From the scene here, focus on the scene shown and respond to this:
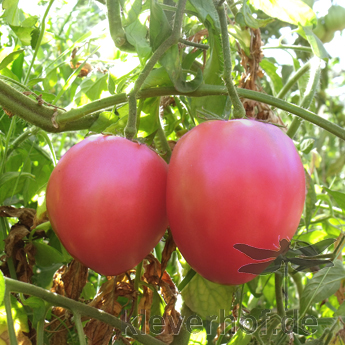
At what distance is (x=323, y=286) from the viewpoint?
1.75 feet

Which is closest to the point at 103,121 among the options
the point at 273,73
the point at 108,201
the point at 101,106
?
the point at 101,106

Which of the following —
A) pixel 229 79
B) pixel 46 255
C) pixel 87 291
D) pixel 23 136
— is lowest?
pixel 87 291

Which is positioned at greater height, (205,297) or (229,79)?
(229,79)

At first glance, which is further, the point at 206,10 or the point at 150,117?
the point at 150,117

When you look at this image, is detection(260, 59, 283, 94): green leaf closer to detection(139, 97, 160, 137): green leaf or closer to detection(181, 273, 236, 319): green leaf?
detection(139, 97, 160, 137): green leaf

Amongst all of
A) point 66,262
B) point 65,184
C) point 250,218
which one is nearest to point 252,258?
point 250,218

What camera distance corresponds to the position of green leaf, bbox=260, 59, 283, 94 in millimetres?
872

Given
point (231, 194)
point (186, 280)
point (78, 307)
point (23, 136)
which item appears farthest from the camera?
point (23, 136)

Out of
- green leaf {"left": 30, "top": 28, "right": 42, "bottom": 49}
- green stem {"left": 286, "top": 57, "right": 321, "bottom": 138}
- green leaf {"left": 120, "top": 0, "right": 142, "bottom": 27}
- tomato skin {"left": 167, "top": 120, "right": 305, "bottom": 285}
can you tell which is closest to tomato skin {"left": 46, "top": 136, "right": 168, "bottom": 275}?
tomato skin {"left": 167, "top": 120, "right": 305, "bottom": 285}

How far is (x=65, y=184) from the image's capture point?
17.7 inches

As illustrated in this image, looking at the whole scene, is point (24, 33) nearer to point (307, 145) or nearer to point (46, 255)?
point (46, 255)

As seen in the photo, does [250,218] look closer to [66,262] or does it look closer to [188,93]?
[188,93]

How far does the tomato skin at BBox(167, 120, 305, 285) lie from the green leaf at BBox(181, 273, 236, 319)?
0.19 meters

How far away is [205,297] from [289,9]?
41 cm
